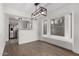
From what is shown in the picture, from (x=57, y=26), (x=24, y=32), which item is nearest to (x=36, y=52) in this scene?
(x=24, y=32)

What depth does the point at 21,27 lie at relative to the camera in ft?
15.1

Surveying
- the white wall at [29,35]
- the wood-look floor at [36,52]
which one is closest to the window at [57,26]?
the wood-look floor at [36,52]

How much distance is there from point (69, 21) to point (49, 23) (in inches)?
65.0

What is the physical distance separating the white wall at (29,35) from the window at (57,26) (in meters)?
1.54

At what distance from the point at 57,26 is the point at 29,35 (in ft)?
7.41

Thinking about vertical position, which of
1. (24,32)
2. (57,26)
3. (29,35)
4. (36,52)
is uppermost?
(57,26)

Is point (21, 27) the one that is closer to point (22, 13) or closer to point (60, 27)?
point (22, 13)

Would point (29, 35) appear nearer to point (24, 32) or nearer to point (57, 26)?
point (24, 32)

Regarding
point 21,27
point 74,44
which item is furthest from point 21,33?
point 74,44

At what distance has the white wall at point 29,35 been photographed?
14.2ft

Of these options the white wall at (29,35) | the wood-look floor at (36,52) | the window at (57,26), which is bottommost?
the wood-look floor at (36,52)

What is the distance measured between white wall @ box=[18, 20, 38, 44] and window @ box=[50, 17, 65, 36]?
1540mm

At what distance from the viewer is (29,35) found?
491 cm

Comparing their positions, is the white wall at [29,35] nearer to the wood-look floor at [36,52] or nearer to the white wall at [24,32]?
the white wall at [24,32]
